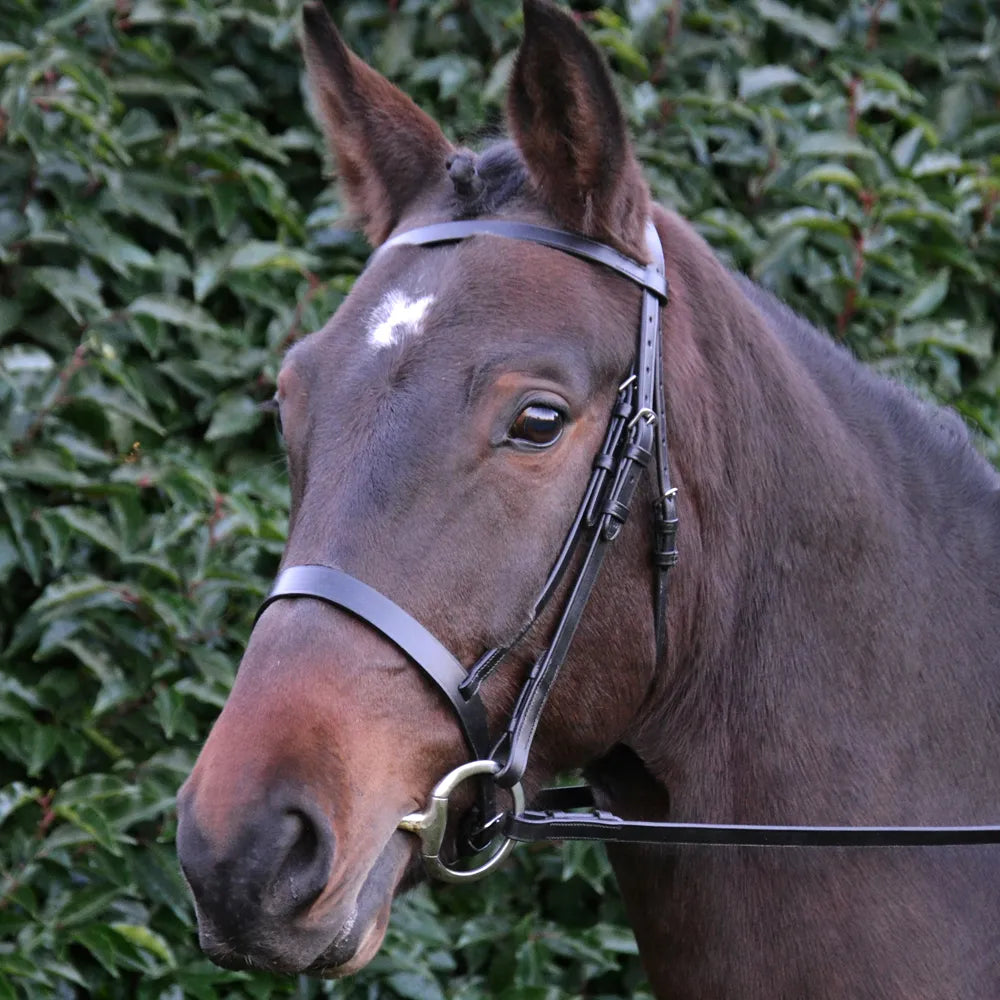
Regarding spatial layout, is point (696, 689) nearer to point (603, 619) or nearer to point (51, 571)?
point (603, 619)

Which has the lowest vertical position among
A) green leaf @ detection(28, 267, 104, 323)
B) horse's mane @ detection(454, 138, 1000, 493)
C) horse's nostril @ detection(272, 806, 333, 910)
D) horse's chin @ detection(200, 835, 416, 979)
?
green leaf @ detection(28, 267, 104, 323)

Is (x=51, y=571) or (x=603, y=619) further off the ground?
(x=603, y=619)

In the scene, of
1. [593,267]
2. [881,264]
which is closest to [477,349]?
[593,267]

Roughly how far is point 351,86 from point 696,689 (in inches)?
51.2

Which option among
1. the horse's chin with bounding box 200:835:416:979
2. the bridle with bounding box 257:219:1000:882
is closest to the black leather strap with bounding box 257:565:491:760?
the bridle with bounding box 257:219:1000:882

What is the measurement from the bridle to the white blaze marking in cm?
15

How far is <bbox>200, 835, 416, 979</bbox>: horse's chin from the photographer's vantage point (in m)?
1.70

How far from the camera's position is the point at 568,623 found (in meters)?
1.94

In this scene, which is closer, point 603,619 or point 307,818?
point 307,818

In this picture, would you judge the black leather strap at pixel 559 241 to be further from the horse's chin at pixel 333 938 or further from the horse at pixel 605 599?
the horse's chin at pixel 333 938

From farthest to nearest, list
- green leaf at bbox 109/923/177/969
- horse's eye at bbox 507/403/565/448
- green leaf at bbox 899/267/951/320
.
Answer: green leaf at bbox 899/267/951/320
green leaf at bbox 109/923/177/969
horse's eye at bbox 507/403/565/448

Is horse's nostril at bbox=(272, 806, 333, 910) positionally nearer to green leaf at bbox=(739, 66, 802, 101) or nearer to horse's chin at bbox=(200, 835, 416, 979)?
horse's chin at bbox=(200, 835, 416, 979)

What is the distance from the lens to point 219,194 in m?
3.69

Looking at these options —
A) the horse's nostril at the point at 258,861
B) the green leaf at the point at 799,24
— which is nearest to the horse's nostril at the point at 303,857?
the horse's nostril at the point at 258,861
